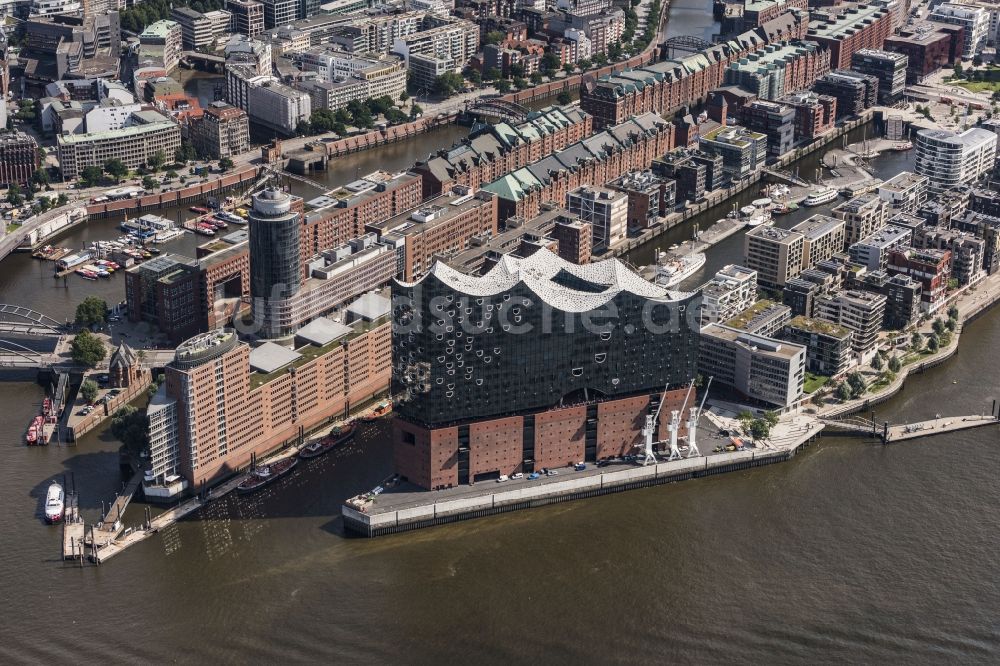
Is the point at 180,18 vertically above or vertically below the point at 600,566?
above

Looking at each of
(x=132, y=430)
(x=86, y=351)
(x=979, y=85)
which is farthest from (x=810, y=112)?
(x=132, y=430)

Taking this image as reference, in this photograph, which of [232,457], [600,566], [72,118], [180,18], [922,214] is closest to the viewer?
[600,566]

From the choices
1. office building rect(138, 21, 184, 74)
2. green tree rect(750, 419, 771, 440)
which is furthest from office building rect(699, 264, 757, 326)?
office building rect(138, 21, 184, 74)

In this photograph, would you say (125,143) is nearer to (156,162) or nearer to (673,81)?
(156,162)

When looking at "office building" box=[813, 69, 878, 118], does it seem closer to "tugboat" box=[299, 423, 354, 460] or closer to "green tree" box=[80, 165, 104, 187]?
"green tree" box=[80, 165, 104, 187]

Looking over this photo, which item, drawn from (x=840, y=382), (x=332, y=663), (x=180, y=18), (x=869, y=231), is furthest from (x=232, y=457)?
(x=180, y=18)

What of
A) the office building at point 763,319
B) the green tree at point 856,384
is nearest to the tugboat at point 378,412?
the office building at point 763,319

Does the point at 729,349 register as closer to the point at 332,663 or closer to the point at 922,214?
the point at 922,214

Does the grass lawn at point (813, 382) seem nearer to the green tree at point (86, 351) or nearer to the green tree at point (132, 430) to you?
the green tree at point (132, 430)
